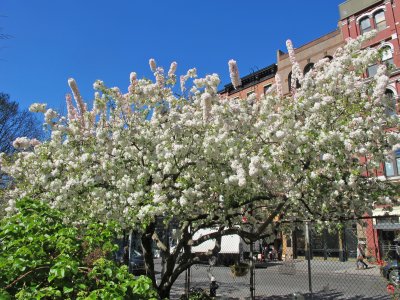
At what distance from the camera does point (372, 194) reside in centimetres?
881

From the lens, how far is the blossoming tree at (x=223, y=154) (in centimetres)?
773

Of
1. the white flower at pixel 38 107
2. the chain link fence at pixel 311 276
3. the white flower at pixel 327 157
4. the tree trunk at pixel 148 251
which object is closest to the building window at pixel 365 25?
the chain link fence at pixel 311 276

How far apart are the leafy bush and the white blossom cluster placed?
328 cm

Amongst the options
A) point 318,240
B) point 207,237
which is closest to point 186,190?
point 207,237

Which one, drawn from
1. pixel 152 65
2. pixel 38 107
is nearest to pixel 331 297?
pixel 152 65

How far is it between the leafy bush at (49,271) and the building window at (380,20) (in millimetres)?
32343

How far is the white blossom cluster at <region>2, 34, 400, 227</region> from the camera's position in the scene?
7.71 m

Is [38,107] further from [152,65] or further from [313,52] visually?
[313,52]

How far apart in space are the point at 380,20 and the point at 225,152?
28.6 m

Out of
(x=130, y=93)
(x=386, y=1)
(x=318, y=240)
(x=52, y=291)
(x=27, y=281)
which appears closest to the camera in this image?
(x=52, y=291)

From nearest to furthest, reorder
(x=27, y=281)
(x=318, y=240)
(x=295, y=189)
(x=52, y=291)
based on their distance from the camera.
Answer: (x=52, y=291) < (x=27, y=281) < (x=295, y=189) < (x=318, y=240)

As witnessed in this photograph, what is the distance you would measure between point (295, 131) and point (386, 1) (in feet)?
91.3

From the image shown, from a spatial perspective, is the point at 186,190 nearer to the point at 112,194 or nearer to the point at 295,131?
the point at 112,194

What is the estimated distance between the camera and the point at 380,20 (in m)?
30.1
